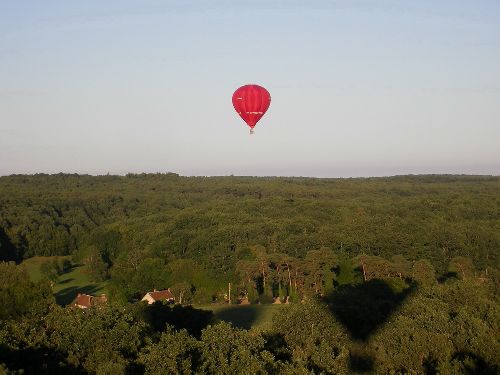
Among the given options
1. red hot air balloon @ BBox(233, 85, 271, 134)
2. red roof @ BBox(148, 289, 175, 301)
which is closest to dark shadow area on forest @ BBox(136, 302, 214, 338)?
red hot air balloon @ BBox(233, 85, 271, 134)

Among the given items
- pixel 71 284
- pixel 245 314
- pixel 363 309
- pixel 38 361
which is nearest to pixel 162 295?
pixel 245 314

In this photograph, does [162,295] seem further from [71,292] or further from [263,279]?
[71,292]

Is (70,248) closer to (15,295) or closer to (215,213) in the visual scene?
(215,213)

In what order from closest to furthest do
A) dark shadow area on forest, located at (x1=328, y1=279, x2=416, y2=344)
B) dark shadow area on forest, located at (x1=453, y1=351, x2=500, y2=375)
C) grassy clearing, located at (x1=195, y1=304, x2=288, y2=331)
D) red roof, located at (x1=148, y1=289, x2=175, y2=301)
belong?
dark shadow area on forest, located at (x1=453, y1=351, x2=500, y2=375)
dark shadow area on forest, located at (x1=328, y1=279, x2=416, y2=344)
grassy clearing, located at (x1=195, y1=304, x2=288, y2=331)
red roof, located at (x1=148, y1=289, x2=175, y2=301)

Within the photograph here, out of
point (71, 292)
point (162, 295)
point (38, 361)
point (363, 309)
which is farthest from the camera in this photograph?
point (71, 292)

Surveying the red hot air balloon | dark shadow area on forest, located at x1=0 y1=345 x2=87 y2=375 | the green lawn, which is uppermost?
the red hot air balloon

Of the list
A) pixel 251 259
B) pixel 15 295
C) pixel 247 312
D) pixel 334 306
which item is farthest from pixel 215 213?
pixel 334 306

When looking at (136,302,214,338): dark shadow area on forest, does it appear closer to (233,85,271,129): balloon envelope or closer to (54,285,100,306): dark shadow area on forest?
(233,85,271,129): balloon envelope
